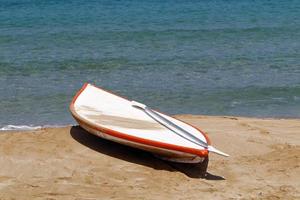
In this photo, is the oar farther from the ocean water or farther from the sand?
the ocean water

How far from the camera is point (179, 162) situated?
10.6m

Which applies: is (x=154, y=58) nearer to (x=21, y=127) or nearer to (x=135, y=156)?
(x=21, y=127)

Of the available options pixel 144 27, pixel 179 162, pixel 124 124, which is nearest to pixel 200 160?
pixel 179 162

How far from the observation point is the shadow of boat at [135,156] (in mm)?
10570

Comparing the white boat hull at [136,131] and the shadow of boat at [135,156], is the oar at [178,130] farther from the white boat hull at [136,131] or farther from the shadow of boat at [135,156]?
the shadow of boat at [135,156]

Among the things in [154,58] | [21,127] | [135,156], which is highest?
[135,156]

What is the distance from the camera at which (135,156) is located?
11.1 meters

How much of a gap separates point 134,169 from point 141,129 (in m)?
0.77

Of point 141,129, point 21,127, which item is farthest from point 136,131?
point 21,127

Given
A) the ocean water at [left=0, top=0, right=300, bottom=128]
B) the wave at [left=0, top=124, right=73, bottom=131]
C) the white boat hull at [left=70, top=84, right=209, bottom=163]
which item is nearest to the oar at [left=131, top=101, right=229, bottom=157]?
the white boat hull at [left=70, top=84, right=209, bottom=163]

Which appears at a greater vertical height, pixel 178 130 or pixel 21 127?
pixel 178 130

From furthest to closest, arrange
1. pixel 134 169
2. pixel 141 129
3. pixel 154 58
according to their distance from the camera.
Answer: pixel 154 58
pixel 141 129
pixel 134 169

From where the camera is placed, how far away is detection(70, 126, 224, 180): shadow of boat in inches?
416

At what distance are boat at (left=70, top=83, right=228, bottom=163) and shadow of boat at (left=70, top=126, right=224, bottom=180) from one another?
0.58ft
